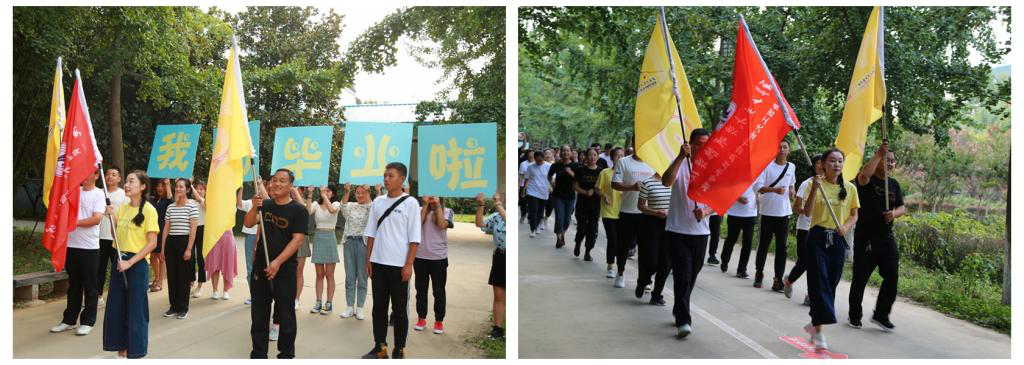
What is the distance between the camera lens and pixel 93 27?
10.7 metres

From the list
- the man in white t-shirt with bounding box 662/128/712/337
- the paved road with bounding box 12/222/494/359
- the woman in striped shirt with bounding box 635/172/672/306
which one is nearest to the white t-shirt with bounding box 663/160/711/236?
the man in white t-shirt with bounding box 662/128/712/337

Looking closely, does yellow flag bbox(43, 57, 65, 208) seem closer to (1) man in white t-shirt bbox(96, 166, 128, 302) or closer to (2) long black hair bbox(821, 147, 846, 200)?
(1) man in white t-shirt bbox(96, 166, 128, 302)

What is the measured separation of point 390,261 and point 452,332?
1675 mm

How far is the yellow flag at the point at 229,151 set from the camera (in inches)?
211

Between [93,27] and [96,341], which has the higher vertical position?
[93,27]

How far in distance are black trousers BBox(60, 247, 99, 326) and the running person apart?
6.00 meters

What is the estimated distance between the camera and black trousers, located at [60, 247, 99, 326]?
6.22 meters

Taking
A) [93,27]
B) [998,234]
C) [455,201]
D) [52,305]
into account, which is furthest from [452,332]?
[455,201]

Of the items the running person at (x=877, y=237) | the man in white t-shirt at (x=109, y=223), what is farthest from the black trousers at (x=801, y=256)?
the man in white t-shirt at (x=109, y=223)

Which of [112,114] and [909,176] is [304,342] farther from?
[909,176]

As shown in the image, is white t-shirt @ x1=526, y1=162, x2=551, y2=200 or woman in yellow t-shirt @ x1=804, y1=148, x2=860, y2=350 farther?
white t-shirt @ x1=526, y1=162, x2=551, y2=200

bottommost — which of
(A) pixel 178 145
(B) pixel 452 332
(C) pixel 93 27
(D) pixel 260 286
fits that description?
(B) pixel 452 332

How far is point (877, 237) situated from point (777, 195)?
180cm

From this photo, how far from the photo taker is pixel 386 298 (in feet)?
17.7
